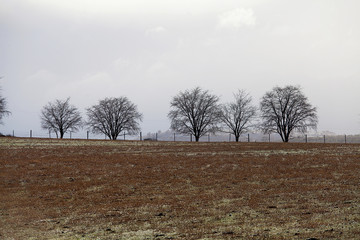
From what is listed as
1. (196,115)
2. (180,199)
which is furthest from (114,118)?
(180,199)

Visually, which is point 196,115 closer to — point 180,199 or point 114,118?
point 114,118

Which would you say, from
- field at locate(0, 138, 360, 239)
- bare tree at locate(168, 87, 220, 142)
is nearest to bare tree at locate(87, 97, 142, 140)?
bare tree at locate(168, 87, 220, 142)

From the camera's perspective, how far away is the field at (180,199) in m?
9.35

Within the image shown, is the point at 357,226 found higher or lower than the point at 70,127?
lower

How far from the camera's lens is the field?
9352 mm

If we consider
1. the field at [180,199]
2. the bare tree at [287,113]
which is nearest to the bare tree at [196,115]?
the bare tree at [287,113]

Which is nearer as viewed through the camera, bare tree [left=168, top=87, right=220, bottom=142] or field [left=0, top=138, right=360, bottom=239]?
field [left=0, top=138, right=360, bottom=239]

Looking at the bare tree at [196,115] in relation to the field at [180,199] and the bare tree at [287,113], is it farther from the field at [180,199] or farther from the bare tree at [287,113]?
the field at [180,199]

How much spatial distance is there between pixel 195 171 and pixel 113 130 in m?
71.7

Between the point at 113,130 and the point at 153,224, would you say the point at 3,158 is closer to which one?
the point at 153,224

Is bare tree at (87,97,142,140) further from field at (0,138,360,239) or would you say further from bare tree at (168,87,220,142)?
field at (0,138,360,239)

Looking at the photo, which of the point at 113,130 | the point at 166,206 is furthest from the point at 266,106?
the point at 166,206

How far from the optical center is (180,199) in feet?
46.3

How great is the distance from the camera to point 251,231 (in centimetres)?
885
